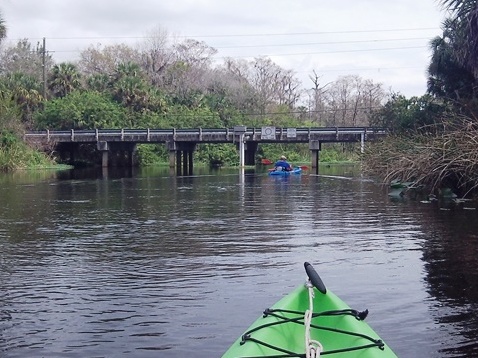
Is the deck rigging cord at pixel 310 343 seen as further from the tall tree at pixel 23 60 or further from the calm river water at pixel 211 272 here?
the tall tree at pixel 23 60

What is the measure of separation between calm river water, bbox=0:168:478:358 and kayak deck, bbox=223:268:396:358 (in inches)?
55.0

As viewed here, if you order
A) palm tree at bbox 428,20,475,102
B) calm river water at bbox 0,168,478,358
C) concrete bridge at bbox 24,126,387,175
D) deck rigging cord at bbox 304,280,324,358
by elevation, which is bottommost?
calm river water at bbox 0,168,478,358

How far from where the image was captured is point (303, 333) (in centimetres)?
584

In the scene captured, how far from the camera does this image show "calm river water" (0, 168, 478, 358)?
765cm

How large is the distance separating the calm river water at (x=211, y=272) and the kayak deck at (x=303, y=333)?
1396mm

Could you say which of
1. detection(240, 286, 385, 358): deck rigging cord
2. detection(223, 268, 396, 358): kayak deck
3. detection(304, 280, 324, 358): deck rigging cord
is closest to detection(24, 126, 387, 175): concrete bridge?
detection(223, 268, 396, 358): kayak deck

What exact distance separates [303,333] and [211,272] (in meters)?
5.10

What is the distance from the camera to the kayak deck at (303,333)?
5.34 m

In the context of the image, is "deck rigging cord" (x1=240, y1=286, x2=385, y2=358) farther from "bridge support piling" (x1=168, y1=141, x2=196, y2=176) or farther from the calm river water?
"bridge support piling" (x1=168, y1=141, x2=196, y2=176)

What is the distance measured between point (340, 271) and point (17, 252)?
18.2ft

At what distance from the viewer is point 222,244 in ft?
45.0

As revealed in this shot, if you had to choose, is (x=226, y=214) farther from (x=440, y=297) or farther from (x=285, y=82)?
(x=285, y=82)

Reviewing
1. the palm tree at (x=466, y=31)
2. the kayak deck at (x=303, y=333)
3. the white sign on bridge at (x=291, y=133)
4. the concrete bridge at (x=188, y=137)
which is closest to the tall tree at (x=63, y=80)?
the concrete bridge at (x=188, y=137)

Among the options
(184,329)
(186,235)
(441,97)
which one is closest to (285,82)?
(441,97)
